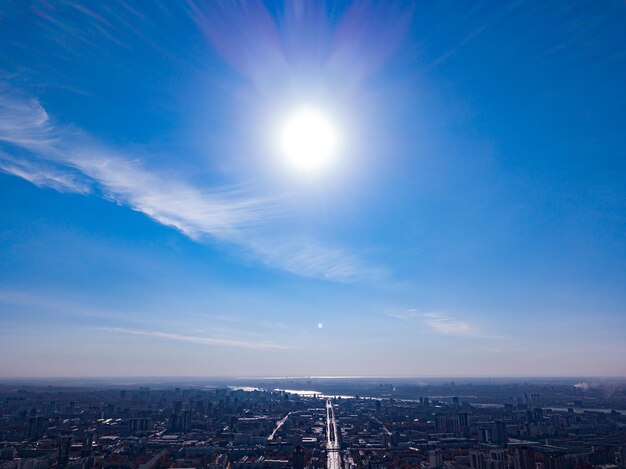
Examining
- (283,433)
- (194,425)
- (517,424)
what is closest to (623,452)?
(517,424)

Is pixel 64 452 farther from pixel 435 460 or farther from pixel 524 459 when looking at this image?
pixel 524 459

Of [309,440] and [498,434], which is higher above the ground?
[498,434]

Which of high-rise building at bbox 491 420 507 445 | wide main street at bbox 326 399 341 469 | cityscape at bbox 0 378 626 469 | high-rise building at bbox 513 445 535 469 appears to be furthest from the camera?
high-rise building at bbox 491 420 507 445

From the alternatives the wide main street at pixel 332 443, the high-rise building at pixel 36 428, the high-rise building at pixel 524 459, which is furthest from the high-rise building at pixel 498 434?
the high-rise building at pixel 36 428

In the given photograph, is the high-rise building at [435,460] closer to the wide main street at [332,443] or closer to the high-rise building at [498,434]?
the wide main street at [332,443]

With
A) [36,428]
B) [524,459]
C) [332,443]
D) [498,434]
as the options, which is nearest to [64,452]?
[36,428]

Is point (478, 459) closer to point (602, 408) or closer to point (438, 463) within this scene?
point (438, 463)

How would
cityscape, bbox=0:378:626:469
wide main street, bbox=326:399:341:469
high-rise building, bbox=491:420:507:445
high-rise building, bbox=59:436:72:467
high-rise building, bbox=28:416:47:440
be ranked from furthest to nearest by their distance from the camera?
1. high-rise building, bbox=28:416:47:440
2. high-rise building, bbox=491:420:507:445
3. wide main street, bbox=326:399:341:469
4. cityscape, bbox=0:378:626:469
5. high-rise building, bbox=59:436:72:467

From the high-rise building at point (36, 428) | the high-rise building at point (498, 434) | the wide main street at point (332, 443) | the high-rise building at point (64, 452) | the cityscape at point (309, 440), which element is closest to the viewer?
the high-rise building at point (64, 452)

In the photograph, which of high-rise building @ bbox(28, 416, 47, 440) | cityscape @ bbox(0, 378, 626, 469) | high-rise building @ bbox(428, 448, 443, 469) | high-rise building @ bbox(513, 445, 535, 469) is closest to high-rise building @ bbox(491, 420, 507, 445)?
cityscape @ bbox(0, 378, 626, 469)

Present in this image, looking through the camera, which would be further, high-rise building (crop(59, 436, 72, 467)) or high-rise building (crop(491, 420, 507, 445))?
high-rise building (crop(491, 420, 507, 445))

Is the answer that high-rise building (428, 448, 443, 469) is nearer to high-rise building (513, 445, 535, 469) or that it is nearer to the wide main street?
high-rise building (513, 445, 535, 469)

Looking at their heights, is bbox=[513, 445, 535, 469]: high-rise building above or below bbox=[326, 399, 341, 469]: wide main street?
above
